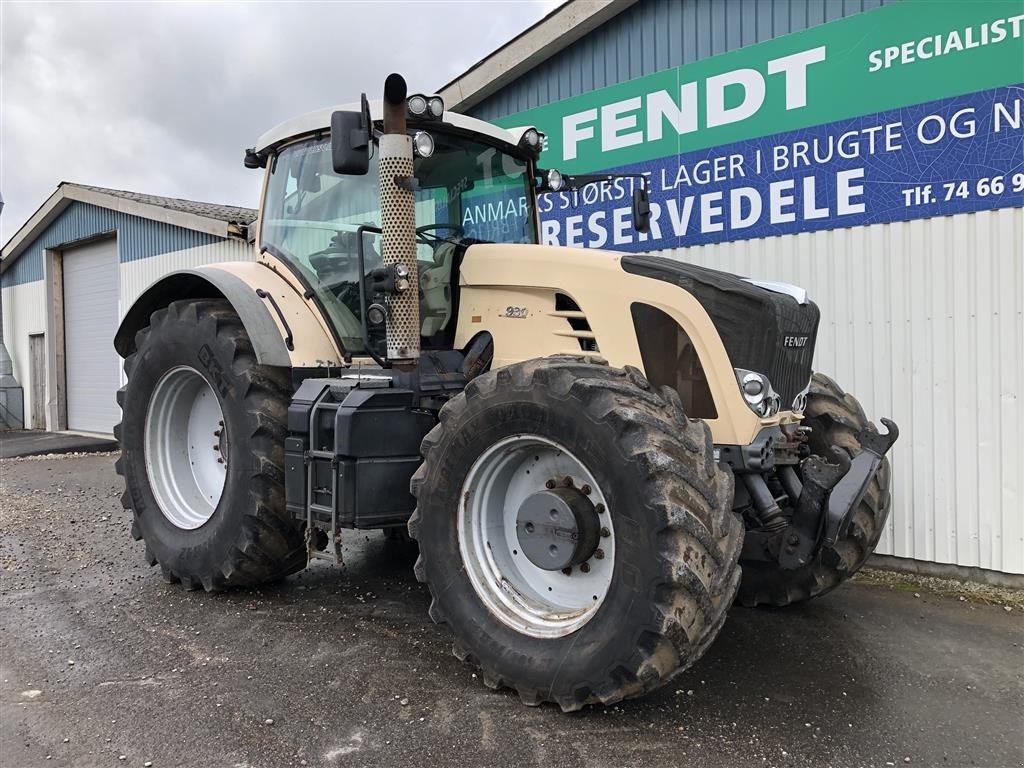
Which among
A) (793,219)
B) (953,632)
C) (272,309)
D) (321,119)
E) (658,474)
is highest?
(321,119)

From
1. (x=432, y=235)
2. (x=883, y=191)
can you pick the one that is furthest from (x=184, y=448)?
(x=883, y=191)

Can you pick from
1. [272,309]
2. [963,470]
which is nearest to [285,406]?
[272,309]

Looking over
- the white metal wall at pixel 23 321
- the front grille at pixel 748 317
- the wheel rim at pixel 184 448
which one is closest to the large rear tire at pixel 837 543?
the front grille at pixel 748 317

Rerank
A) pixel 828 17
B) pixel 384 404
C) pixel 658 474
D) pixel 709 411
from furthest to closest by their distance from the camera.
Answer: pixel 828 17 < pixel 384 404 < pixel 709 411 < pixel 658 474

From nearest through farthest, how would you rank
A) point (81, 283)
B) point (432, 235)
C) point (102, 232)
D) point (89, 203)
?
point (432, 235), point (102, 232), point (89, 203), point (81, 283)

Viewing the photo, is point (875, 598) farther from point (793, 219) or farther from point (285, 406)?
point (285, 406)

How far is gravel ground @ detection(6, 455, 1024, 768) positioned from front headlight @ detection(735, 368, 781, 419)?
1.25m

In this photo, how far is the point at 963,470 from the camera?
5.29 m

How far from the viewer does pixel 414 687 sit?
3.60 m

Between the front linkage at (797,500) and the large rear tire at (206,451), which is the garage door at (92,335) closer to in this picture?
the large rear tire at (206,451)

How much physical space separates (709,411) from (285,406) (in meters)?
2.39

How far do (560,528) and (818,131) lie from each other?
12.7 feet

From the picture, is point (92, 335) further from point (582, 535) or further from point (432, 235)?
point (582, 535)

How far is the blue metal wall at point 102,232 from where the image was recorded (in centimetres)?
1324
